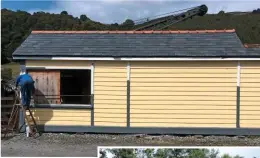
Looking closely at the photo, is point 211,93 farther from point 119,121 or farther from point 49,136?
point 49,136

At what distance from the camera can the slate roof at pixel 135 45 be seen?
38.8ft

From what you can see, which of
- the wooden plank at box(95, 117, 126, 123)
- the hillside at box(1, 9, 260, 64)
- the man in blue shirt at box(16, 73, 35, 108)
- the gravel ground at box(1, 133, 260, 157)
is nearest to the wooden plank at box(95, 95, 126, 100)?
the wooden plank at box(95, 117, 126, 123)

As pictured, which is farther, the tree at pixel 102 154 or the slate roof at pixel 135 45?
the slate roof at pixel 135 45

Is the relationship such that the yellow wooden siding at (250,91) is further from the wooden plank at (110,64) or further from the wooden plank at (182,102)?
the wooden plank at (110,64)

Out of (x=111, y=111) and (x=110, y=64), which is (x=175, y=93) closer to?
(x=111, y=111)

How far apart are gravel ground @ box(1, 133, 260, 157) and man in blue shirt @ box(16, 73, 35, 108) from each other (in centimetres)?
99

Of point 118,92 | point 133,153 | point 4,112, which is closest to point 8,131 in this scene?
point 4,112

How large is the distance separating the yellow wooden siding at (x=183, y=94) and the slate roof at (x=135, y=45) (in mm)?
338

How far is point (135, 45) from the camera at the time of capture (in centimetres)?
1237

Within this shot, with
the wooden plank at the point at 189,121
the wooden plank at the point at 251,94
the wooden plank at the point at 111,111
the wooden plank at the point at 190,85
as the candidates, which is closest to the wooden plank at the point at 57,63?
the wooden plank at the point at 111,111

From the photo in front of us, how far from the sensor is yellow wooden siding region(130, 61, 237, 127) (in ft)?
38.6

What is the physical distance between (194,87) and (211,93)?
0.49 metres

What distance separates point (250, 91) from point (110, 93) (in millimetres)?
3824

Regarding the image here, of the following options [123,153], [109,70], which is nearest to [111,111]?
[109,70]
